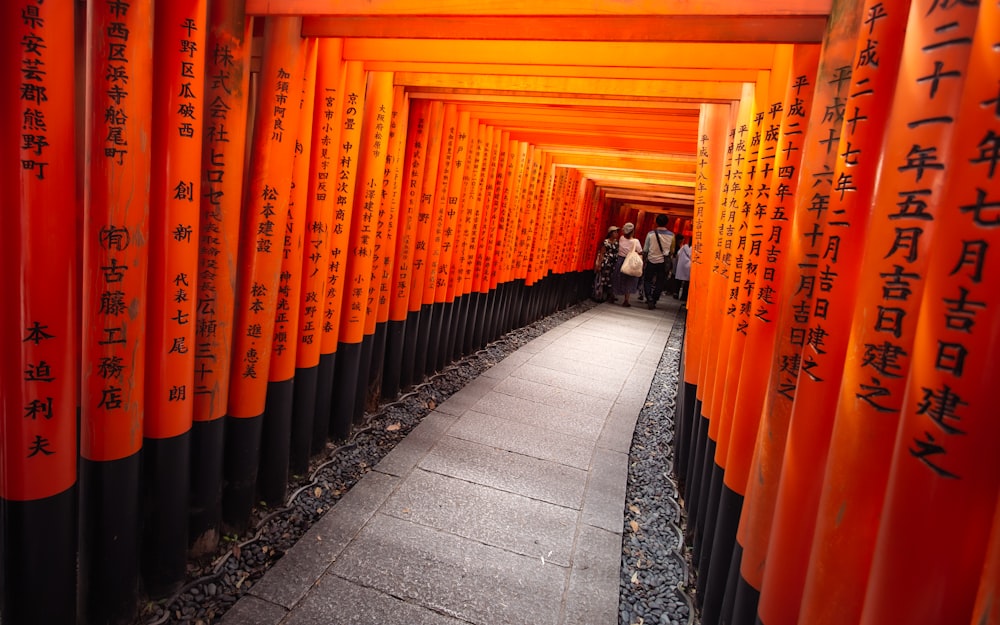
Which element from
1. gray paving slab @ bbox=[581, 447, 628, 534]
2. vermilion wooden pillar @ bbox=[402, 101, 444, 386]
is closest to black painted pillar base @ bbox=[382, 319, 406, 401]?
vermilion wooden pillar @ bbox=[402, 101, 444, 386]

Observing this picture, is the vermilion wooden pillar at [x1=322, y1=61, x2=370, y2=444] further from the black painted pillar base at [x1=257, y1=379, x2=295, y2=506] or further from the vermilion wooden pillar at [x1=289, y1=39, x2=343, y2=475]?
the black painted pillar base at [x1=257, y1=379, x2=295, y2=506]

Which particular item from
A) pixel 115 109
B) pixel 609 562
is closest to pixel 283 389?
pixel 115 109

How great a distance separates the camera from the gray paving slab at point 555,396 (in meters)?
6.12

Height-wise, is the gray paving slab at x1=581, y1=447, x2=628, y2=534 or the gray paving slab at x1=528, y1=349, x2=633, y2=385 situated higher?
the gray paving slab at x1=528, y1=349, x2=633, y2=385

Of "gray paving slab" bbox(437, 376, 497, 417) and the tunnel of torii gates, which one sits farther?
"gray paving slab" bbox(437, 376, 497, 417)

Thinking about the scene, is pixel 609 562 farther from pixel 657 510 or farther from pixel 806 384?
pixel 806 384

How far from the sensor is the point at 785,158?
2.30 metres

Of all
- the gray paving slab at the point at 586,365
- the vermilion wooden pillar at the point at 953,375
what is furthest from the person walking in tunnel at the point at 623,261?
the vermilion wooden pillar at the point at 953,375

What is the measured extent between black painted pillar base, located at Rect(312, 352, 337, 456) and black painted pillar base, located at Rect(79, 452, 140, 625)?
1686mm

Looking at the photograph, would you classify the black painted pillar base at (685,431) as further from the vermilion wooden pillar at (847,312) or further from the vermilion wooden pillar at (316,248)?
the vermilion wooden pillar at (316,248)

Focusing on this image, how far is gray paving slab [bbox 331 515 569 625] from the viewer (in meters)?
2.82

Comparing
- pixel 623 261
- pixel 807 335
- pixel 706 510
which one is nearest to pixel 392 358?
pixel 706 510

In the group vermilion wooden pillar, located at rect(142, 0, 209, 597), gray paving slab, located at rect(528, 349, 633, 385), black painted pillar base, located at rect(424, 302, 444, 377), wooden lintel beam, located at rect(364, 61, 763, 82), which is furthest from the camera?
gray paving slab, located at rect(528, 349, 633, 385)

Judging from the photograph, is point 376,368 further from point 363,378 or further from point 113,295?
→ point 113,295
